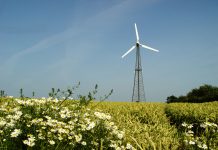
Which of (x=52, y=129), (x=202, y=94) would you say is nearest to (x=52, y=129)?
(x=52, y=129)

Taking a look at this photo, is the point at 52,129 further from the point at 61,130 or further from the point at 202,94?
the point at 202,94

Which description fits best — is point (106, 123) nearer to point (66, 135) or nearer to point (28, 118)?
point (66, 135)

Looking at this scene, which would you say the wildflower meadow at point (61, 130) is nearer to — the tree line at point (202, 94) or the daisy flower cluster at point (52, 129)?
the daisy flower cluster at point (52, 129)

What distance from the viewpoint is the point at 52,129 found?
229 inches

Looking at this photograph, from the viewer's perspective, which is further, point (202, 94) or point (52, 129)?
point (202, 94)

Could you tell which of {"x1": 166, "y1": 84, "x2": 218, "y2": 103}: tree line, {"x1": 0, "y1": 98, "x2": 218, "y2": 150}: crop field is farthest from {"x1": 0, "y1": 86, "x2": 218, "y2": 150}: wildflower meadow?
{"x1": 166, "y1": 84, "x2": 218, "y2": 103}: tree line

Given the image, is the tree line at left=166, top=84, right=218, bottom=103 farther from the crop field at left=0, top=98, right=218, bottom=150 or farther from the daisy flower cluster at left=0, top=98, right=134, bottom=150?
the daisy flower cluster at left=0, top=98, right=134, bottom=150

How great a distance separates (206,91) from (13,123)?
160 ft

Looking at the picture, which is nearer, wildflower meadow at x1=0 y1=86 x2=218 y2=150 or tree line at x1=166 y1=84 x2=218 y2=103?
wildflower meadow at x1=0 y1=86 x2=218 y2=150

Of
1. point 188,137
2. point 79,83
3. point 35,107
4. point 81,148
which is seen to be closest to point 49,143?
point 81,148

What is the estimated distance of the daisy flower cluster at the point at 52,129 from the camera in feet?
19.1

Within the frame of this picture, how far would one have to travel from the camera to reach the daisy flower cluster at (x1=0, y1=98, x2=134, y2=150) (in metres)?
5.82

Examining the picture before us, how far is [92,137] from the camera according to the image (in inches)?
256

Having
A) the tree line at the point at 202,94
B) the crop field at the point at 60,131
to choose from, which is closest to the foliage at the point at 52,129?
the crop field at the point at 60,131
